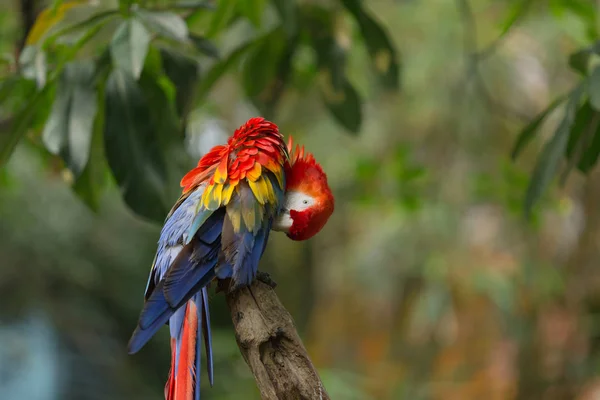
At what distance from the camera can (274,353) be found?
43.6 inches

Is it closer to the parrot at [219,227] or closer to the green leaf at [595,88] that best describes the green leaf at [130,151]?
the parrot at [219,227]

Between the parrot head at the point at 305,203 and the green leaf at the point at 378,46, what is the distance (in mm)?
878

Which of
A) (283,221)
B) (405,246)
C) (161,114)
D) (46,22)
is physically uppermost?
(405,246)

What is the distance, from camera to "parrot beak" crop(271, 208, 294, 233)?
49.9 inches

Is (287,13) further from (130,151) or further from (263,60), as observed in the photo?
(130,151)

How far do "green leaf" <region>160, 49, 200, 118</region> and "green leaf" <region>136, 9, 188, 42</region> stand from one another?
20cm

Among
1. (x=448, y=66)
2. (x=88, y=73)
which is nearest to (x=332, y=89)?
(x=88, y=73)

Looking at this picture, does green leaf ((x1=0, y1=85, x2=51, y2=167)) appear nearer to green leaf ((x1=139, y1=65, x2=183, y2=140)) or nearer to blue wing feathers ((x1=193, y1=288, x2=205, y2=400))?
green leaf ((x1=139, y1=65, x2=183, y2=140))

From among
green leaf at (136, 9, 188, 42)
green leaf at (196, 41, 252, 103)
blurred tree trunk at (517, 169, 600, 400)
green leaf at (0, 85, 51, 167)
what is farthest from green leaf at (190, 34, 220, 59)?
blurred tree trunk at (517, 169, 600, 400)

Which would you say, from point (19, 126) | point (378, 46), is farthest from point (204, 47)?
point (378, 46)

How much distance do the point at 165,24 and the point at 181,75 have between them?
0.71ft

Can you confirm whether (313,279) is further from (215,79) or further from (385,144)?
(215,79)

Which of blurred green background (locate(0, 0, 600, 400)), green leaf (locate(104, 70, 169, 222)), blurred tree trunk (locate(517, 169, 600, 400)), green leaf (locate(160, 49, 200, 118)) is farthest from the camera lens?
blurred tree trunk (locate(517, 169, 600, 400))

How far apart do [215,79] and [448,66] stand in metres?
2.66
